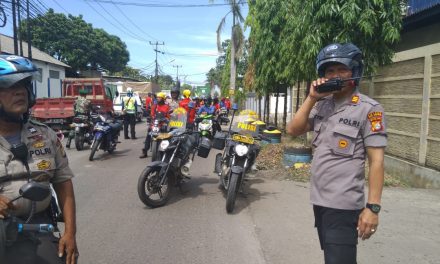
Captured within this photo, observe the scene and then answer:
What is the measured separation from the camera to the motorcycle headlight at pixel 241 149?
246 inches

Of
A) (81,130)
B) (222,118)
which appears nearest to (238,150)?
(222,118)

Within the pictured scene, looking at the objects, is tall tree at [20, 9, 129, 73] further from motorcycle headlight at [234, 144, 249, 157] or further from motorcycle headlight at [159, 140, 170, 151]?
motorcycle headlight at [234, 144, 249, 157]

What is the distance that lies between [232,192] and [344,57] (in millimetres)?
3399

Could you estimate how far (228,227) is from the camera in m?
5.20

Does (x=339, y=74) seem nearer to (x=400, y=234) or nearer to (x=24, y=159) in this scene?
(x=24, y=159)

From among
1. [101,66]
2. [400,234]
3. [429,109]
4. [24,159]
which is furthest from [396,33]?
[101,66]

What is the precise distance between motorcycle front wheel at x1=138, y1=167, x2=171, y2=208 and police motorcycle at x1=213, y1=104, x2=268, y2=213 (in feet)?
3.03

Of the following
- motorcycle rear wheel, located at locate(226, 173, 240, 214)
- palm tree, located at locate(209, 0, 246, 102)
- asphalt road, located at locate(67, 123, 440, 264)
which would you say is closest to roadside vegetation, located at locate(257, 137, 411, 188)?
asphalt road, located at locate(67, 123, 440, 264)

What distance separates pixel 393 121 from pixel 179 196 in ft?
17.1

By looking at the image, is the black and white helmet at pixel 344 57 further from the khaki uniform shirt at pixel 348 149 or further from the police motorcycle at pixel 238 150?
the police motorcycle at pixel 238 150

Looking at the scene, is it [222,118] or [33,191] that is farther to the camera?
[222,118]

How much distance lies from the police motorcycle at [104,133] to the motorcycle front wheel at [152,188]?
4361mm

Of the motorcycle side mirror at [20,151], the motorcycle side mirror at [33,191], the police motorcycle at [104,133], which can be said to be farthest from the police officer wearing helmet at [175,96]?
the motorcycle side mirror at [33,191]

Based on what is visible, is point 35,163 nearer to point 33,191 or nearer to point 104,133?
point 33,191
